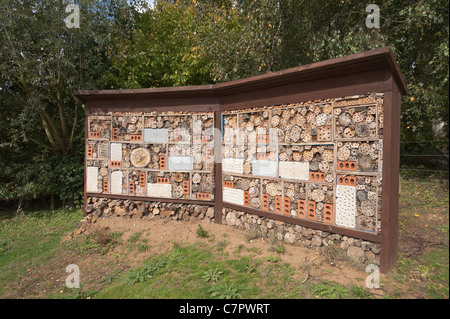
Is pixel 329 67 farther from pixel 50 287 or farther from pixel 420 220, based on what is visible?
pixel 50 287

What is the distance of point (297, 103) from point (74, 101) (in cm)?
756

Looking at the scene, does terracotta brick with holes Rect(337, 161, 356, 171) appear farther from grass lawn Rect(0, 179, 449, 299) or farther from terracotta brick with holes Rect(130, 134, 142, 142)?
Result: terracotta brick with holes Rect(130, 134, 142, 142)

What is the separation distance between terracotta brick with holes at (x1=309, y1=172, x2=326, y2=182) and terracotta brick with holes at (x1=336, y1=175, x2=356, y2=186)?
9.5 inches

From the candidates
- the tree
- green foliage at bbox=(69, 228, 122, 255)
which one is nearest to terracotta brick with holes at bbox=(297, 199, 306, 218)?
green foliage at bbox=(69, 228, 122, 255)

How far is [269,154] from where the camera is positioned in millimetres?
4641

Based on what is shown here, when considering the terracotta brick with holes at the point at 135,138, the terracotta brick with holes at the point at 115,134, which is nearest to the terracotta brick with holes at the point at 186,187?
the terracotta brick with holes at the point at 135,138

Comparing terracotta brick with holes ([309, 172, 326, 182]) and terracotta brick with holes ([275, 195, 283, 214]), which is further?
terracotta brick with holes ([275, 195, 283, 214])

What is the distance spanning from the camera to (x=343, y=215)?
3.75m

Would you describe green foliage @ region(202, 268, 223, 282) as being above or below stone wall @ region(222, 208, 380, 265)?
below

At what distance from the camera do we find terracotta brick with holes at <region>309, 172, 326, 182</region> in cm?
397

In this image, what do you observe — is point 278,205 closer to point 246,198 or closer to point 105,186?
point 246,198

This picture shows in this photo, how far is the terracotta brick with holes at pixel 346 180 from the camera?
3650 mm

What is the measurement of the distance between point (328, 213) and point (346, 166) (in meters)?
0.84

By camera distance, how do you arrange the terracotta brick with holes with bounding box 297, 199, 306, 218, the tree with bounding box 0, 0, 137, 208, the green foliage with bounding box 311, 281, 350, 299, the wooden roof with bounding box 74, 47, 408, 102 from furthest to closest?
the tree with bounding box 0, 0, 137, 208
the terracotta brick with holes with bounding box 297, 199, 306, 218
the wooden roof with bounding box 74, 47, 408, 102
the green foliage with bounding box 311, 281, 350, 299
